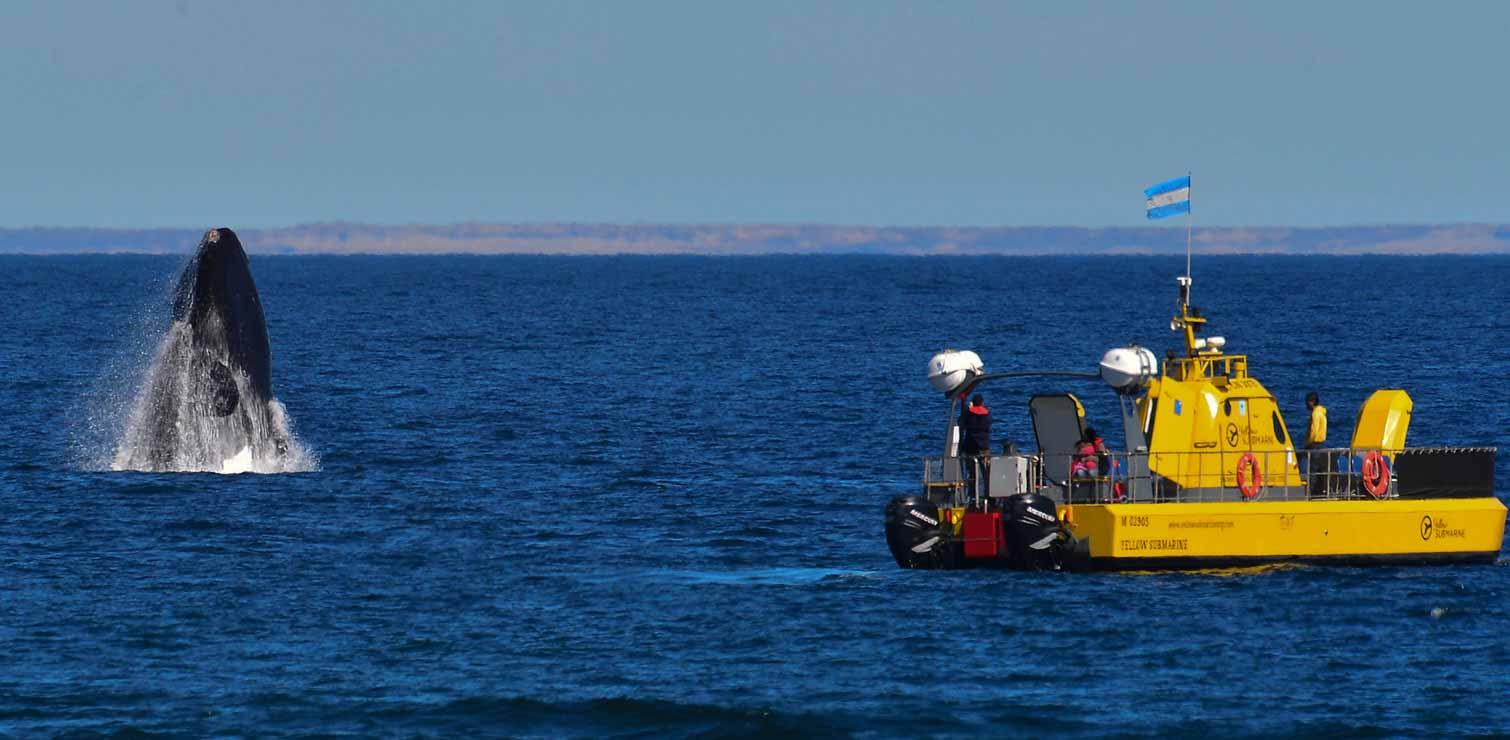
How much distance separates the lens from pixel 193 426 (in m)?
40.7

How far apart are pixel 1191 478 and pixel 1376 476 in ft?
8.66

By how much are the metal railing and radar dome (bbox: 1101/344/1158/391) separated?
44.3 inches

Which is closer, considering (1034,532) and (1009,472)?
(1034,532)

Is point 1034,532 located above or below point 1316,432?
below

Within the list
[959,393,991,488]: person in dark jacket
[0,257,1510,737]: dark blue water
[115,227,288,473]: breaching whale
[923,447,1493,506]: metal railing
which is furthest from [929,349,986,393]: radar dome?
[115,227,288,473]: breaching whale

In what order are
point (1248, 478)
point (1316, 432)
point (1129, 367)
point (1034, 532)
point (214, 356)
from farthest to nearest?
point (214, 356) → point (1316, 432) → point (1129, 367) → point (1248, 478) → point (1034, 532)

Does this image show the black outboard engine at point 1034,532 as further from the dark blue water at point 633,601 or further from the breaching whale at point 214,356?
the breaching whale at point 214,356

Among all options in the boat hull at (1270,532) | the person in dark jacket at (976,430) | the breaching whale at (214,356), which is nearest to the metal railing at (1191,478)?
the person in dark jacket at (976,430)

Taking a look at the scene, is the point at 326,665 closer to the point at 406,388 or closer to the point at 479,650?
the point at 479,650

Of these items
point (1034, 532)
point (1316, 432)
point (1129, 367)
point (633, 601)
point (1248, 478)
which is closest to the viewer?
point (633, 601)

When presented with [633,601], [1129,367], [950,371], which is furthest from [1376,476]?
[633,601]

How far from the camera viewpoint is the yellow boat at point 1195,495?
100 ft

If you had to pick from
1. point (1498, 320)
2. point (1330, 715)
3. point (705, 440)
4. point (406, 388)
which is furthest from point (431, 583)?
point (1498, 320)

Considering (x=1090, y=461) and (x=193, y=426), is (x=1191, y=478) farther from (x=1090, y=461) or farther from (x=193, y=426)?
(x=193, y=426)
